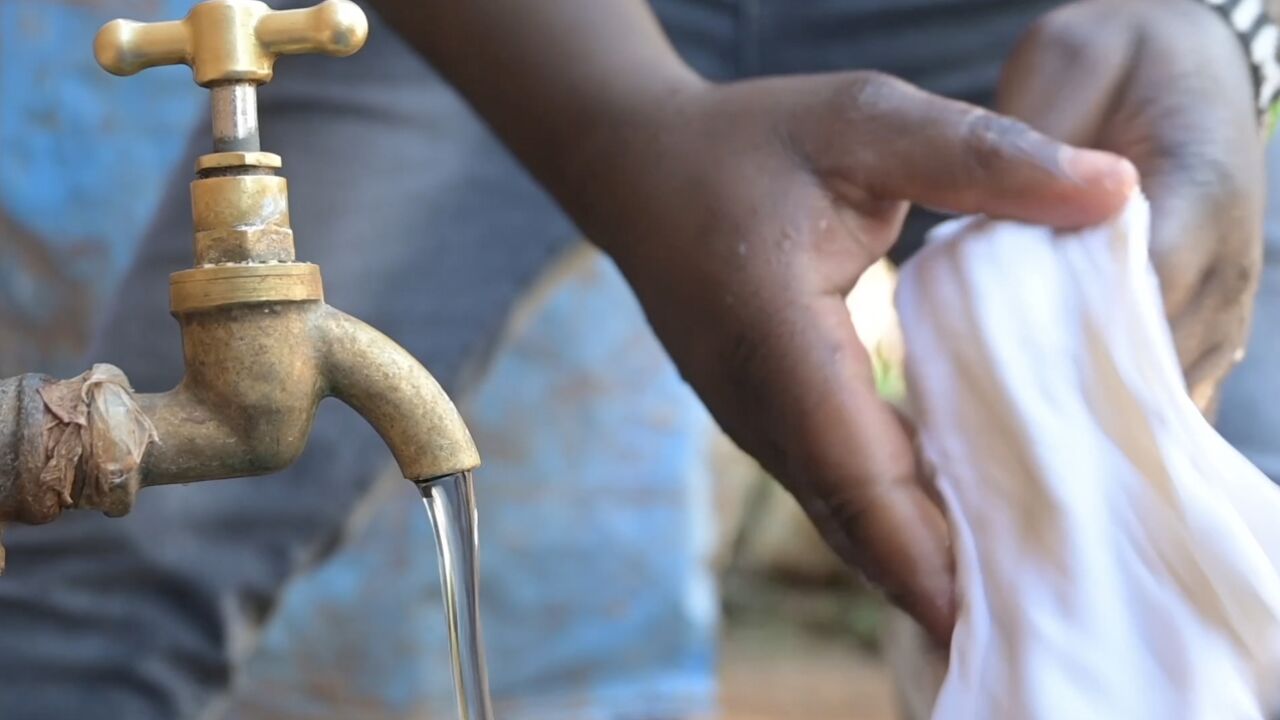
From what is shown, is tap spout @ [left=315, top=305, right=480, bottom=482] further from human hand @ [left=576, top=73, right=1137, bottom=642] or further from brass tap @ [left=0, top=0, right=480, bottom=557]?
human hand @ [left=576, top=73, right=1137, bottom=642]

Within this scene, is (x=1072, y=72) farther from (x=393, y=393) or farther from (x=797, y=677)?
(x=797, y=677)

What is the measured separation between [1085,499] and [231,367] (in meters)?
0.29

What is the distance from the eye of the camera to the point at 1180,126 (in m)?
0.56

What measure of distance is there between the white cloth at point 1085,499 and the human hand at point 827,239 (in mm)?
21

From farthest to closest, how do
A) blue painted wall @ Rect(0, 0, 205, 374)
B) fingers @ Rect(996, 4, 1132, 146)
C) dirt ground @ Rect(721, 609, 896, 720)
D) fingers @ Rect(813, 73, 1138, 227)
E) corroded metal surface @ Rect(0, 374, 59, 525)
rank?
dirt ground @ Rect(721, 609, 896, 720), blue painted wall @ Rect(0, 0, 205, 374), fingers @ Rect(996, 4, 1132, 146), fingers @ Rect(813, 73, 1138, 227), corroded metal surface @ Rect(0, 374, 59, 525)

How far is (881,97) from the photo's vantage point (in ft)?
1.63

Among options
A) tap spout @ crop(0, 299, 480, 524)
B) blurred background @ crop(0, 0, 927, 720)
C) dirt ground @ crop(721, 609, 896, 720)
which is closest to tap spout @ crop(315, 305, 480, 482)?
tap spout @ crop(0, 299, 480, 524)

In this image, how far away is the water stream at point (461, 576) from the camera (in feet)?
1.43

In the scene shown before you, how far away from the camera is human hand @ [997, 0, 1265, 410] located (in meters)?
0.54

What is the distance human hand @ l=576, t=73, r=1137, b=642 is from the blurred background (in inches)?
25.0

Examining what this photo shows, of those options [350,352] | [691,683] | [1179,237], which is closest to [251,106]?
[350,352]

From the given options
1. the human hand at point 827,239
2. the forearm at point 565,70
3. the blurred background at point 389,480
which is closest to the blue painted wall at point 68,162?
the blurred background at point 389,480

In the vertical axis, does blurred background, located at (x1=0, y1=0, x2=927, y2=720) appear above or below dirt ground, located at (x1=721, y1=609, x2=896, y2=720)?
above

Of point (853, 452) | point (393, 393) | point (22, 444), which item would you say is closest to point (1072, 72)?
point (853, 452)
